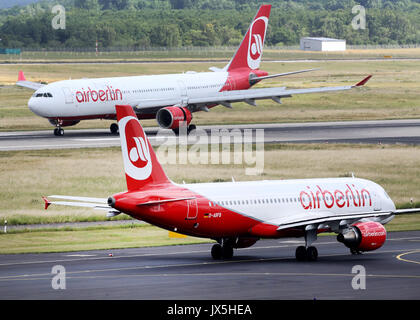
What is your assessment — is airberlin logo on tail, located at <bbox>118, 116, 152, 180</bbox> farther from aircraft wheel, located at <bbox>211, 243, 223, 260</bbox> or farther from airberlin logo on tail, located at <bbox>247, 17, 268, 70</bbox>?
airberlin logo on tail, located at <bbox>247, 17, 268, 70</bbox>

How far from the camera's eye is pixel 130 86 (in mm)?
96500

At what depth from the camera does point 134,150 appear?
138ft

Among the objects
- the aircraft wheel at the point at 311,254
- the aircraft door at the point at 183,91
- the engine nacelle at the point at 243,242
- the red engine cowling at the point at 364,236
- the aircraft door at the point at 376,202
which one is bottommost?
the aircraft wheel at the point at 311,254

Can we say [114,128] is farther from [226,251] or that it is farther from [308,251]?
[308,251]

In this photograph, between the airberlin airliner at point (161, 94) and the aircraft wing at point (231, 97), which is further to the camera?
the aircraft wing at point (231, 97)

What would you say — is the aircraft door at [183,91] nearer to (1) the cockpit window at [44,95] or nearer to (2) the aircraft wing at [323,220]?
(1) the cockpit window at [44,95]

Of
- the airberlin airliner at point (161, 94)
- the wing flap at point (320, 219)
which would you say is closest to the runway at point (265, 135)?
the airberlin airliner at point (161, 94)

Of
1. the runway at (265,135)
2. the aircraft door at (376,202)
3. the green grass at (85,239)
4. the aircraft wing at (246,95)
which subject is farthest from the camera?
the aircraft wing at (246,95)

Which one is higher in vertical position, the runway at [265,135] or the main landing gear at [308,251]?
the main landing gear at [308,251]

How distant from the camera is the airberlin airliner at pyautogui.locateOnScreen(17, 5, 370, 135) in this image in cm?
9194

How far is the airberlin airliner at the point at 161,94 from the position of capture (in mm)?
91938

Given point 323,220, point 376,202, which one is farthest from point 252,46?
point 323,220

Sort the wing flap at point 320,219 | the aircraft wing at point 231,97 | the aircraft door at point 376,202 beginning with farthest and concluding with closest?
the aircraft wing at point 231,97
the aircraft door at point 376,202
the wing flap at point 320,219
